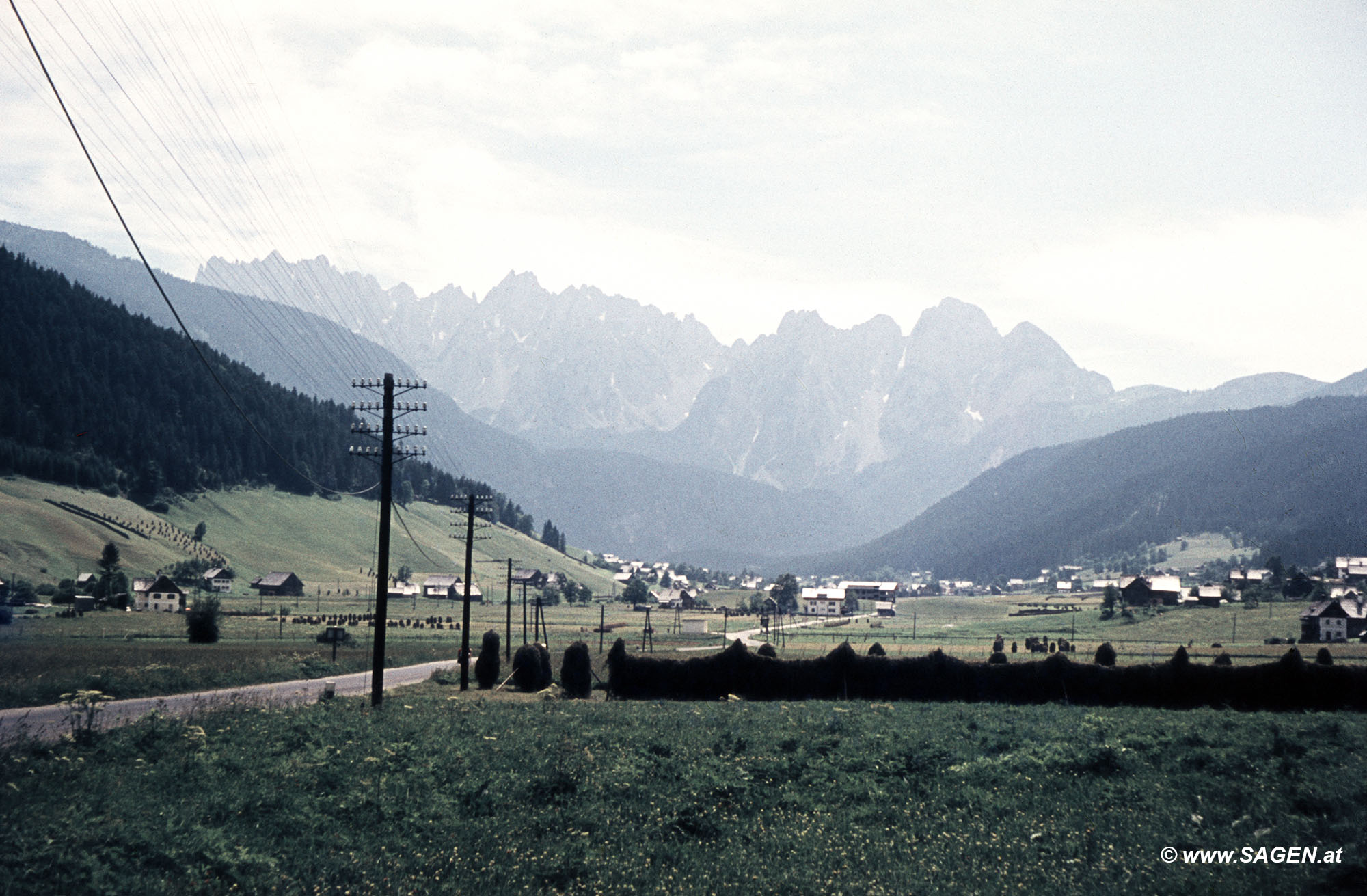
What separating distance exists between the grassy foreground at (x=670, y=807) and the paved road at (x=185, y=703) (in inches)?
142

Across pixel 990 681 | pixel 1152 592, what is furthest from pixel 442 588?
pixel 990 681

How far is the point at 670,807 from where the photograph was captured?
22.1m

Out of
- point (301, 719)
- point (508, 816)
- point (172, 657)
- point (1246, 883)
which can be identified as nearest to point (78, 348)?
point (172, 657)

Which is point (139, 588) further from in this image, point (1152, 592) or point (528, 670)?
point (1152, 592)

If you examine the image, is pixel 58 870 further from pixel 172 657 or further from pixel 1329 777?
pixel 172 657

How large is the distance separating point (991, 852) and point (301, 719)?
21.9 metres

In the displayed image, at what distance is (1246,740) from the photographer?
1095 inches

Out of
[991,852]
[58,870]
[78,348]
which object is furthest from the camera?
[78,348]

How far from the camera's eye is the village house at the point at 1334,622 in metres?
102

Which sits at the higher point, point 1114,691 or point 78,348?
point 78,348

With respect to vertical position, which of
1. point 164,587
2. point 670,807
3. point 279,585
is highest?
point 670,807

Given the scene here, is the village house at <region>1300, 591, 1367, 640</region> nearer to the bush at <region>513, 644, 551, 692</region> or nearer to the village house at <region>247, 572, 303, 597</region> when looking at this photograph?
the bush at <region>513, 644, 551, 692</region>

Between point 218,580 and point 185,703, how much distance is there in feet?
420

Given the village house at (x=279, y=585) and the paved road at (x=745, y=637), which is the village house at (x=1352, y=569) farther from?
the village house at (x=279, y=585)
